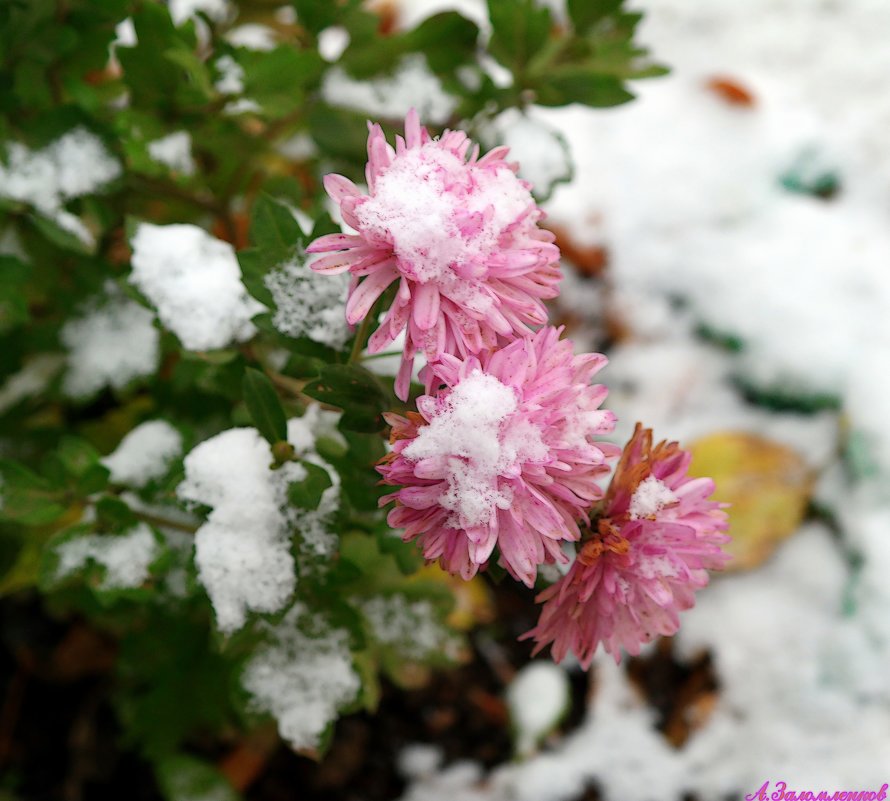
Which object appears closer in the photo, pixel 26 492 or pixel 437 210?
pixel 437 210

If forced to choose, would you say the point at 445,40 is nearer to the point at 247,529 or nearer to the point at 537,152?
the point at 537,152

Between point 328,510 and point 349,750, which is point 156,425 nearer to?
point 328,510

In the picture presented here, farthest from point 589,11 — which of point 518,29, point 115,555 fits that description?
point 115,555

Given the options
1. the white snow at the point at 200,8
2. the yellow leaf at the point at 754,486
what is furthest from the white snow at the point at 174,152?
the yellow leaf at the point at 754,486

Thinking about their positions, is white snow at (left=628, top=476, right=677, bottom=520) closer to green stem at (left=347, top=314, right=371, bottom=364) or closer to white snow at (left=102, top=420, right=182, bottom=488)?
green stem at (left=347, top=314, right=371, bottom=364)

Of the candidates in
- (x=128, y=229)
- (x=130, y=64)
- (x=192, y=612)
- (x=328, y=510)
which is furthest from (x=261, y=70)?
(x=192, y=612)

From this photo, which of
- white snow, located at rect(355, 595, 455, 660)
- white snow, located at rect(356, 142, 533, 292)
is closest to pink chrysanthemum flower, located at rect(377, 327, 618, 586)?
white snow, located at rect(356, 142, 533, 292)
